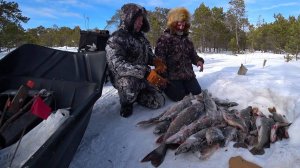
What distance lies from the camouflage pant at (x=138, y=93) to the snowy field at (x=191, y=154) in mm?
115

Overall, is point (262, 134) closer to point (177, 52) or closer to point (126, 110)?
point (126, 110)

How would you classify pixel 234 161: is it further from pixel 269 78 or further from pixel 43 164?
pixel 269 78

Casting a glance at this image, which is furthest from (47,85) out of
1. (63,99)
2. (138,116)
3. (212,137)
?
(212,137)

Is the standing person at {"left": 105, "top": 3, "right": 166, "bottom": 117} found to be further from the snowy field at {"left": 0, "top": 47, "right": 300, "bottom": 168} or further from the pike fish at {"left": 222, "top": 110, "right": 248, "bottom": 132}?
the pike fish at {"left": 222, "top": 110, "right": 248, "bottom": 132}

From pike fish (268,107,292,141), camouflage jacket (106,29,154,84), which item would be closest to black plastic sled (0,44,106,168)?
camouflage jacket (106,29,154,84)

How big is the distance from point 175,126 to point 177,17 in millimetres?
2241

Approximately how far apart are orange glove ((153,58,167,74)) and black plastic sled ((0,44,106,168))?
2.74 feet

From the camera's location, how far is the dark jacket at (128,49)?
4.55m

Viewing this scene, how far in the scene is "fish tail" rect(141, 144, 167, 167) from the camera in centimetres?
330

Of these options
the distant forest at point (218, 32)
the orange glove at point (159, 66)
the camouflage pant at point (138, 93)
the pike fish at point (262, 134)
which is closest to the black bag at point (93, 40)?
the orange glove at point (159, 66)

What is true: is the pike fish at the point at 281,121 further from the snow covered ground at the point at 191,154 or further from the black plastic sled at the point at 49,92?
the black plastic sled at the point at 49,92

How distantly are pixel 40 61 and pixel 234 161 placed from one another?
330 cm

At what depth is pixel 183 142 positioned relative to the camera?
3.42m

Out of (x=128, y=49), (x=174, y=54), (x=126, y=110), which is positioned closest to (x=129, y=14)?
(x=128, y=49)
